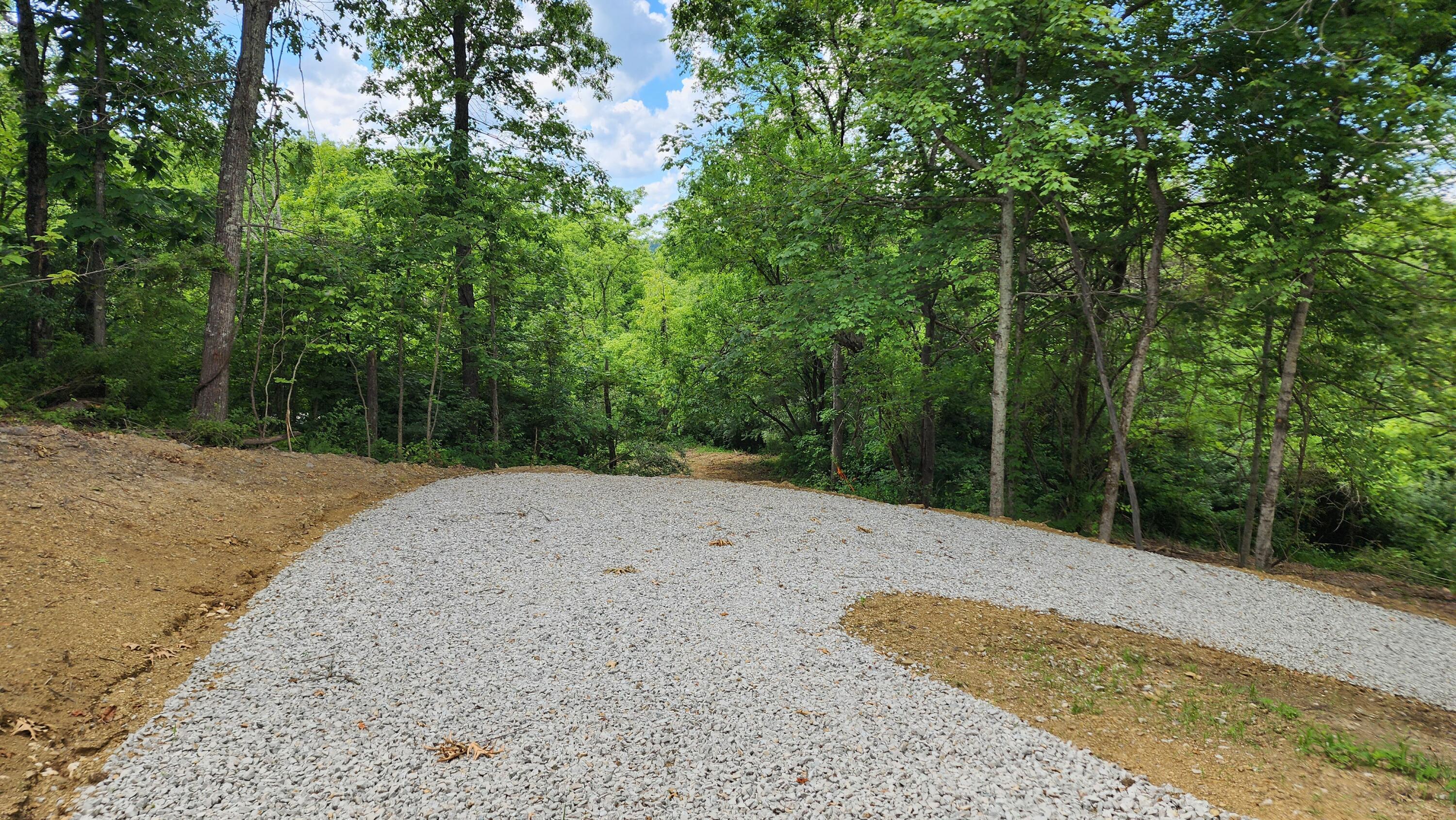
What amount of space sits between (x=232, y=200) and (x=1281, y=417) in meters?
13.9

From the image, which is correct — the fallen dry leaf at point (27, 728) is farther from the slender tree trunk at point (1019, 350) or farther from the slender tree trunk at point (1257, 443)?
the slender tree trunk at point (1257, 443)

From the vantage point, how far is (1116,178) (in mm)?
8375

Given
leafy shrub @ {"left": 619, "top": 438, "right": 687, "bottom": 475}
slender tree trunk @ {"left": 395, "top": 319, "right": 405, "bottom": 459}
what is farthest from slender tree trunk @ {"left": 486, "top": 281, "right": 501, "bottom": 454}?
leafy shrub @ {"left": 619, "top": 438, "right": 687, "bottom": 475}

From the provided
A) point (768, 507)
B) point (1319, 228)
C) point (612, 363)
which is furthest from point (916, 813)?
point (612, 363)

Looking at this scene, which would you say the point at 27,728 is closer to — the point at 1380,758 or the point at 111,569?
the point at 111,569

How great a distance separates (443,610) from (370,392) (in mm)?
8632

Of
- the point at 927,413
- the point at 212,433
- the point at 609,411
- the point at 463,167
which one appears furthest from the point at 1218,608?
the point at 463,167

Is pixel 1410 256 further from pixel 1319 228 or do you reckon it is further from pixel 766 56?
pixel 766 56

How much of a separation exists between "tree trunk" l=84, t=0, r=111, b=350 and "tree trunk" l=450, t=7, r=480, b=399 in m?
4.77

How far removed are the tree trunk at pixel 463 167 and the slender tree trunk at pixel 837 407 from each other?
24.3ft

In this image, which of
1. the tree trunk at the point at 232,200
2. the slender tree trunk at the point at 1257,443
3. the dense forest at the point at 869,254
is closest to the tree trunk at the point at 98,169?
the dense forest at the point at 869,254

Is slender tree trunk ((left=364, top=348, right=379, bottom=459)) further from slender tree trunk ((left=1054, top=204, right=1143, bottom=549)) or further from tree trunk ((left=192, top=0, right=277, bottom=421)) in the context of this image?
slender tree trunk ((left=1054, top=204, right=1143, bottom=549))

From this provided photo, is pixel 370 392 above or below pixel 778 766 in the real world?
above

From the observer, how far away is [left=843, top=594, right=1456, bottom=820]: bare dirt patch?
8.57ft
